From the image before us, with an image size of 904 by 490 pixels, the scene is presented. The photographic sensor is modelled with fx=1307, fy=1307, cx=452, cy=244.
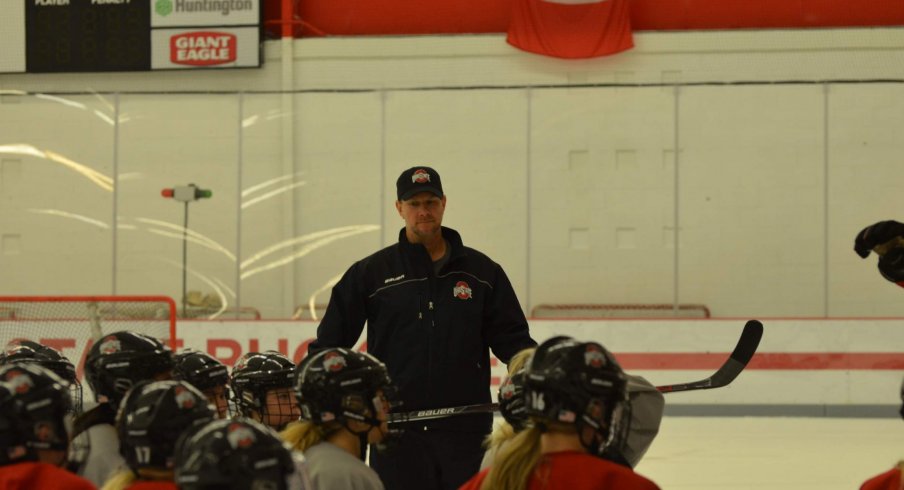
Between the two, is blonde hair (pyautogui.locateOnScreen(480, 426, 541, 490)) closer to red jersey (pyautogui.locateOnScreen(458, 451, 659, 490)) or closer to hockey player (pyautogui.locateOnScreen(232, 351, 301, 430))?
red jersey (pyautogui.locateOnScreen(458, 451, 659, 490))

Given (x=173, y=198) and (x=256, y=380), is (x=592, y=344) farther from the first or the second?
(x=173, y=198)

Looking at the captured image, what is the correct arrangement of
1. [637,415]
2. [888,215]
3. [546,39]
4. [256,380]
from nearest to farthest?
1. [637,415]
2. [256,380]
3. [888,215]
4. [546,39]

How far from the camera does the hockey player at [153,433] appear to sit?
7.73 ft

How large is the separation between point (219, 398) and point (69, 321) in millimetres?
5611

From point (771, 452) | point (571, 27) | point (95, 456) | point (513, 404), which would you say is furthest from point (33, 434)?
Result: point (571, 27)

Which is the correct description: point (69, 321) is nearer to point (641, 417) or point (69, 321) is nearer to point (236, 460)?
point (641, 417)

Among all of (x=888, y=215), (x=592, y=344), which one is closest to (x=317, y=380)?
(x=592, y=344)

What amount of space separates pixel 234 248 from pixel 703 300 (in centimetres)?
470

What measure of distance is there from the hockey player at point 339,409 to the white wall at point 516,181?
9.74 meters

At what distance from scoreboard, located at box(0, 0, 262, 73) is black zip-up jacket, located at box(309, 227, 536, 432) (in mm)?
10156

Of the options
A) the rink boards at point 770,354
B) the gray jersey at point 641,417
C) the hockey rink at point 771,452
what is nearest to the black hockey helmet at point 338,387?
the gray jersey at point 641,417

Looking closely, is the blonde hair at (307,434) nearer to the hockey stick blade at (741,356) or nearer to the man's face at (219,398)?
the man's face at (219,398)

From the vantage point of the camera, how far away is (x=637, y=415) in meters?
3.23

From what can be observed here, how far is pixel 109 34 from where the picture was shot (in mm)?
13883
